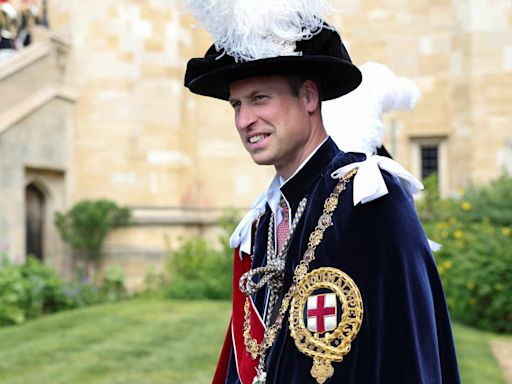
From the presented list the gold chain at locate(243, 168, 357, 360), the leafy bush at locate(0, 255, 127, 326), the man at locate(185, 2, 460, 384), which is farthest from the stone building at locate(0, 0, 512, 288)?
the gold chain at locate(243, 168, 357, 360)

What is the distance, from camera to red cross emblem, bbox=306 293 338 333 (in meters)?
2.13

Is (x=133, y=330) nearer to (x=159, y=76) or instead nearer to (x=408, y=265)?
(x=159, y=76)

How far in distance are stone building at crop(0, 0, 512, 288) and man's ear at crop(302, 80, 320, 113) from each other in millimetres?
11434

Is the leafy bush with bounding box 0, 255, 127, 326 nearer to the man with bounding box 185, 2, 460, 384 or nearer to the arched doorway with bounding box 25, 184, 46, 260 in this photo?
the arched doorway with bounding box 25, 184, 46, 260

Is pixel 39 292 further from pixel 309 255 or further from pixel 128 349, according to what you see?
pixel 309 255

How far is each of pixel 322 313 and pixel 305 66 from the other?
810 mm

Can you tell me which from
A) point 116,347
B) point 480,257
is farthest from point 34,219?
point 480,257

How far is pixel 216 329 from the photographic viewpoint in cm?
912

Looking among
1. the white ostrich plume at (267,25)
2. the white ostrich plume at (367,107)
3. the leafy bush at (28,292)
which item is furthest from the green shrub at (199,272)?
the white ostrich plume at (267,25)

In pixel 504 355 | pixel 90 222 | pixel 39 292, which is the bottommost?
pixel 504 355

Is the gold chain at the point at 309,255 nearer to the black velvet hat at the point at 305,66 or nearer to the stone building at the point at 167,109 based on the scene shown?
the black velvet hat at the point at 305,66

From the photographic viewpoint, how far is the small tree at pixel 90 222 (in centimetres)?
1339

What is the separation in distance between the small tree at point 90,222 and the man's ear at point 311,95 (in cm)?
1135

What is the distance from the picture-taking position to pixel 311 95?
2.45m
